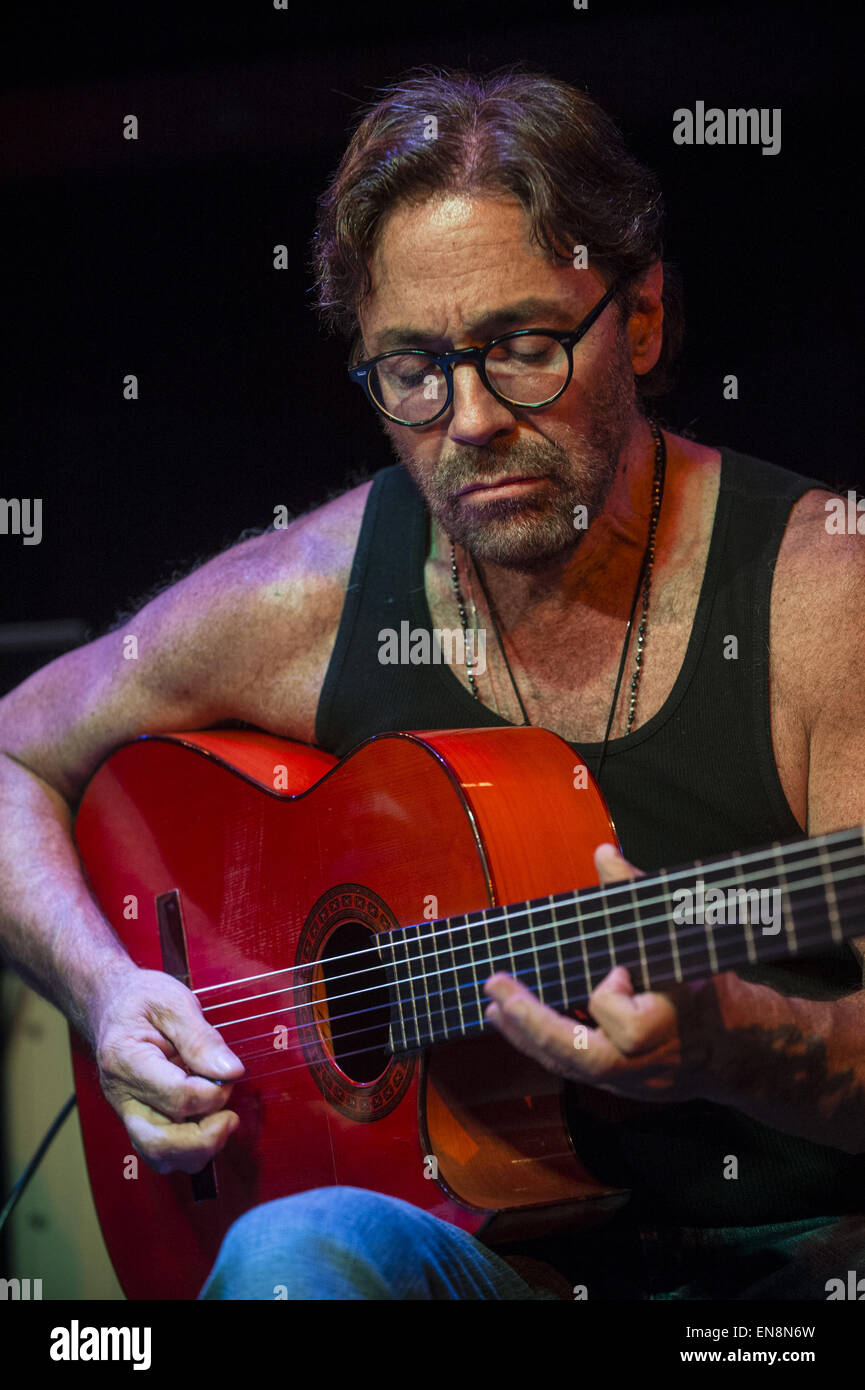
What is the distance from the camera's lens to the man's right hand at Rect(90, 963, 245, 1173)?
5.25 ft

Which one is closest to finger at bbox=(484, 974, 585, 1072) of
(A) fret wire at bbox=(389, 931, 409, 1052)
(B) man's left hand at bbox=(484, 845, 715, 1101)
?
(B) man's left hand at bbox=(484, 845, 715, 1101)

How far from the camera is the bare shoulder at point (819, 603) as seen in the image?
1480mm

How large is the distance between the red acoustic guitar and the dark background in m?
0.73

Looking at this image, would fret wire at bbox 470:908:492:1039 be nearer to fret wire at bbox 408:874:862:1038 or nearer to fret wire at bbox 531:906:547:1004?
fret wire at bbox 531:906:547:1004

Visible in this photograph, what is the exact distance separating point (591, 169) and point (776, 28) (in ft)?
1.57

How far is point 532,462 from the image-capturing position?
5.12 ft

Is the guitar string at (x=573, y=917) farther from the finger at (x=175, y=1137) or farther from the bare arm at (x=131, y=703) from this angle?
the bare arm at (x=131, y=703)

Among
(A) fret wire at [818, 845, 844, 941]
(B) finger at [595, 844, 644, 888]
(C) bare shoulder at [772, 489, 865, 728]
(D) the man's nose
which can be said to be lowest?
(A) fret wire at [818, 845, 844, 941]

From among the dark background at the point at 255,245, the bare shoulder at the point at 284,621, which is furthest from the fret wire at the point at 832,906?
the dark background at the point at 255,245

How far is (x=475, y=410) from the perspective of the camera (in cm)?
153

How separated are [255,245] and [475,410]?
907mm
